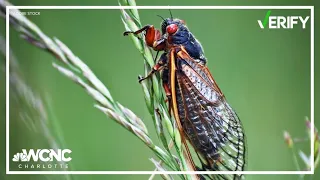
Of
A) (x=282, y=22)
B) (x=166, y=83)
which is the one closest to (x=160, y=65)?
(x=166, y=83)

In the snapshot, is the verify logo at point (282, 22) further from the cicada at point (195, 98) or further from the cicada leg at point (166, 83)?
the cicada leg at point (166, 83)

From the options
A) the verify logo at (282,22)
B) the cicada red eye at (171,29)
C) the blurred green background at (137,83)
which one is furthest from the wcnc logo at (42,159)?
the verify logo at (282,22)

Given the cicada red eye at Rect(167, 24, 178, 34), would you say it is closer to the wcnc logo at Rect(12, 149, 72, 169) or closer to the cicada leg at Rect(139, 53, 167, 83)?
the cicada leg at Rect(139, 53, 167, 83)

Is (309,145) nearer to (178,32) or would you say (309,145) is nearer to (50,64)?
(178,32)

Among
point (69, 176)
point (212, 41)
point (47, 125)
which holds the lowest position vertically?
point (69, 176)

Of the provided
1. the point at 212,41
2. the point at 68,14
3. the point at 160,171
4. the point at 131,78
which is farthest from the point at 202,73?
the point at 68,14
